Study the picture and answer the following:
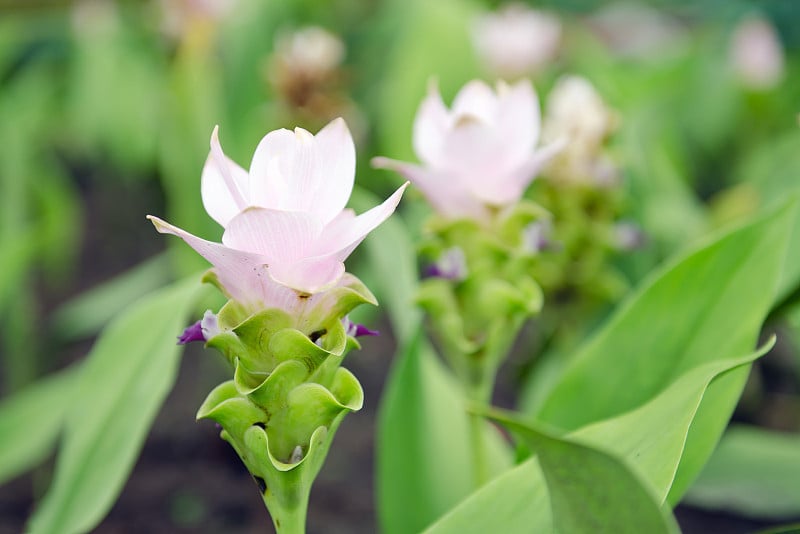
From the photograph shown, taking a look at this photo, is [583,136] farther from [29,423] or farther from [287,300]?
[29,423]

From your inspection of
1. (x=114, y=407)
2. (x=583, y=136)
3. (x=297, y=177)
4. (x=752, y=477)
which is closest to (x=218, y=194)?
Result: (x=297, y=177)

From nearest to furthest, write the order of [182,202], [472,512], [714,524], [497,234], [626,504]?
[626,504] < [472,512] < [497,234] < [714,524] < [182,202]

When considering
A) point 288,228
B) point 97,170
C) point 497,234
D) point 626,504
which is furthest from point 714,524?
point 97,170

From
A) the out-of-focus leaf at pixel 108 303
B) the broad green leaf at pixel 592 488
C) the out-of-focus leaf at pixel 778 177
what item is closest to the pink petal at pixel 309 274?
the broad green leaf at pixel 592 488

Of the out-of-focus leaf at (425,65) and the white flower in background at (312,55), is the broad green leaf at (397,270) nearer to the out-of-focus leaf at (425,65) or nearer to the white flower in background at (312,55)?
the out-of-focus leaf at (425,65)

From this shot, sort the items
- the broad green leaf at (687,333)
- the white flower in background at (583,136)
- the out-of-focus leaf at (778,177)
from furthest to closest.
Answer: the white flower in background at (583,136), the out-of-focus leaf at (778,177), the broad green leaf at (687,333)

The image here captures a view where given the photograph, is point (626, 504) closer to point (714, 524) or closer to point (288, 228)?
point (288, 228)

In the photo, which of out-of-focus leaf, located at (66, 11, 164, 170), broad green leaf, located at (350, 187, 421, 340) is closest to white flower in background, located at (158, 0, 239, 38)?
out-of-focus leaf, located at (66, 11, 164, 170)
